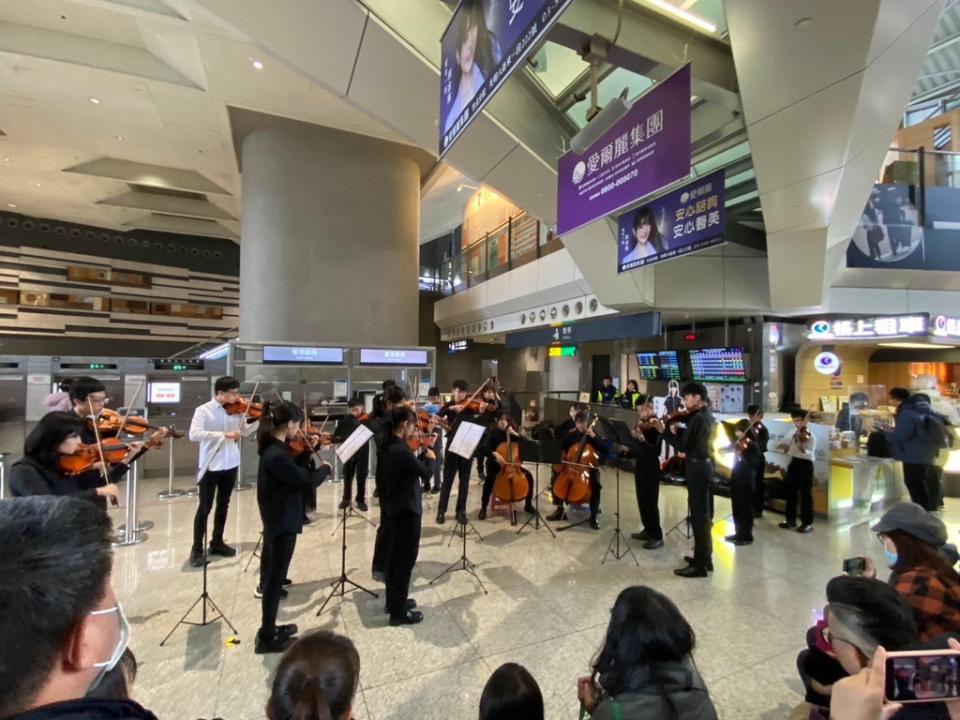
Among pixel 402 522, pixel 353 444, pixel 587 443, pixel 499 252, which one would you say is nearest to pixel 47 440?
pixel 353 444

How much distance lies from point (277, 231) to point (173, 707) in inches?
314

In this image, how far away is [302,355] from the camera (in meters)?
8.34

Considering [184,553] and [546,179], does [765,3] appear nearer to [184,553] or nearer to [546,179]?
[546,179]

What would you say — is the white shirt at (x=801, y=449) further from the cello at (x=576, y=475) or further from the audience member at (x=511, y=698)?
the audience member at (x=511, y=698)

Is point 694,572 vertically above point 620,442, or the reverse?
point 620,442

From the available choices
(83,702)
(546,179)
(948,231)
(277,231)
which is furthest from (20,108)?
(948,231)

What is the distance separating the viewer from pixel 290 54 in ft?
15.3

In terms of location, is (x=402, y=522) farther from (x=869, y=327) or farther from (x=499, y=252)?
(x=499, y=252)

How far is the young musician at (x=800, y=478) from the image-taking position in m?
5.71

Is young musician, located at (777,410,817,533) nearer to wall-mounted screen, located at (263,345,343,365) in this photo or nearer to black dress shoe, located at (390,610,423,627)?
black dress shoe, located at (390,610,423,627)

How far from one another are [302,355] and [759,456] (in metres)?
7.47

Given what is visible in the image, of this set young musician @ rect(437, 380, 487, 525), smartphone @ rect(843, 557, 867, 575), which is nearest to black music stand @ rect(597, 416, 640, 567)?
young musician @ rect(437, 380, 487, 525)

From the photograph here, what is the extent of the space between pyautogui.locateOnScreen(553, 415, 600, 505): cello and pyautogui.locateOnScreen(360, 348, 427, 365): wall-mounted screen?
4.38 metres

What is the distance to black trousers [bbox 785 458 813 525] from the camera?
225 inches
